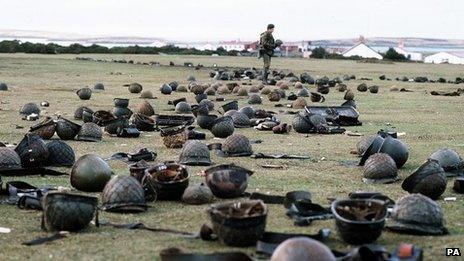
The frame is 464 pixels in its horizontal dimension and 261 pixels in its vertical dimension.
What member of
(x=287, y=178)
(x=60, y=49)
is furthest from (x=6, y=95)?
(x=60, y=49)

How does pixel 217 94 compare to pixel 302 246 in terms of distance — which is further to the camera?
pixel 217 94

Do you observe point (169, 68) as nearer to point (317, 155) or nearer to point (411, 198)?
point (317, 155)

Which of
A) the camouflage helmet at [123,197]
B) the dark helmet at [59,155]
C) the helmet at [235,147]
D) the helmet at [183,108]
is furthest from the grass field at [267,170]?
the helmet at [183,108]

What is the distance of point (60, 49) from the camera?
7750cm

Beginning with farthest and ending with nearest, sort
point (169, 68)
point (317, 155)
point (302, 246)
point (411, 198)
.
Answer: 1. point (169, 68)
2. point (317, 155)
3. point (411, 198)
4. point (302, 246)

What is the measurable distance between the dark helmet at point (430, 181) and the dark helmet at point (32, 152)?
5.64 meters

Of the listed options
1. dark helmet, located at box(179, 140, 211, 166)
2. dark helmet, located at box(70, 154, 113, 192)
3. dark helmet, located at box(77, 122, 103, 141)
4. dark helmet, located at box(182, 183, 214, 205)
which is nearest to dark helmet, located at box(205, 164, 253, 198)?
dark helmet, located at box(182, 183, 214, 205)

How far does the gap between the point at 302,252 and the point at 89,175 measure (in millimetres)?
4863

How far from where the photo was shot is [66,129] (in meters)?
15.3

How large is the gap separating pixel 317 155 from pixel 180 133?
2706 millimetres

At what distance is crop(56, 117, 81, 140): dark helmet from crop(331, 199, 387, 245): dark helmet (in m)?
8.75

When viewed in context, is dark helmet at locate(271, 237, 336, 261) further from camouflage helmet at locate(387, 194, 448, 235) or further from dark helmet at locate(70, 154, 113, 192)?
dark helmet at locate(70, 154, 113, 192)

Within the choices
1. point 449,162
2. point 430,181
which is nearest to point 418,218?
point 430,181

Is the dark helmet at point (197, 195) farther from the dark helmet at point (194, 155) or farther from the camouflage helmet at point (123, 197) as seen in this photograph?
the dark helmet at point (194, 155)
